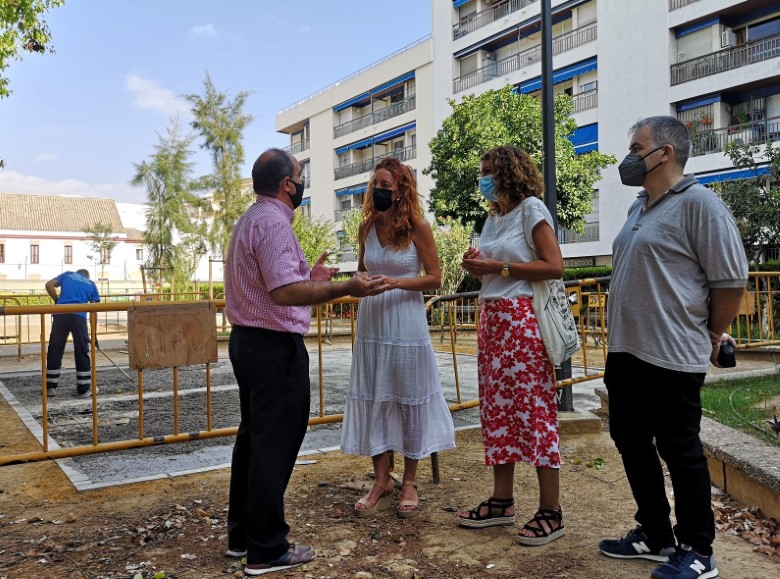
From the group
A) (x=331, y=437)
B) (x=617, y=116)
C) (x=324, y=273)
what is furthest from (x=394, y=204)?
(x=617, y=116)

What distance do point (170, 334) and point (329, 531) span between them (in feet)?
5.72

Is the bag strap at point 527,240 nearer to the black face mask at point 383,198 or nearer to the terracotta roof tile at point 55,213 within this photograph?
the black face mask at point 383,198

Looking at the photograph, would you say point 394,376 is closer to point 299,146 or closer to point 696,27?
point 696,27

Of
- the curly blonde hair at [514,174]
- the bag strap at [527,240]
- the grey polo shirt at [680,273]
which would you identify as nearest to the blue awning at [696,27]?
the curly blonde hair at [514,174]

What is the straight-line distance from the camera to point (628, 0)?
26016 millimetres

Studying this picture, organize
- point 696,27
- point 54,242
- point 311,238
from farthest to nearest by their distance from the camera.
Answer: point 54,242
point 311,238
point 696,27

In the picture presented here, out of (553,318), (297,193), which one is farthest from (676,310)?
(297,193)

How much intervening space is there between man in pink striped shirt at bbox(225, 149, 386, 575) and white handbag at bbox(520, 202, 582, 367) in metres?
0.97

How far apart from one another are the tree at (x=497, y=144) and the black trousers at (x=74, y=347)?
615 inches

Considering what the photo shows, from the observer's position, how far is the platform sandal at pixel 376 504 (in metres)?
3.66

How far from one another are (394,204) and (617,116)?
25356 millimetres

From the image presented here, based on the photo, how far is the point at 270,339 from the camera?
9.52 feet

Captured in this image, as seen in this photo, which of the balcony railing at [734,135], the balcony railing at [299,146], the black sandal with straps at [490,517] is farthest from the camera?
the balcony railing at [299,146]

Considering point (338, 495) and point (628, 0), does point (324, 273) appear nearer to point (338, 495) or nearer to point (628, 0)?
point (338, 495)
